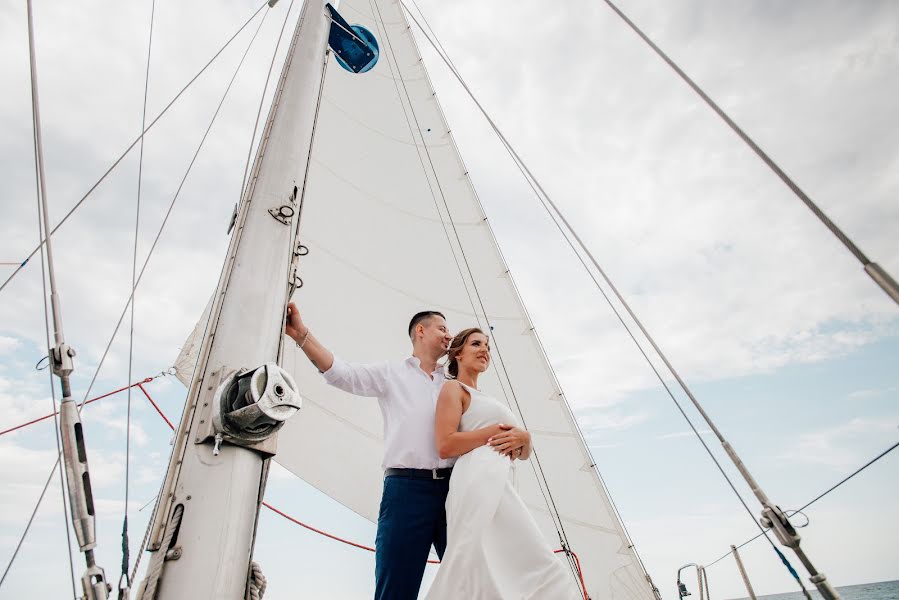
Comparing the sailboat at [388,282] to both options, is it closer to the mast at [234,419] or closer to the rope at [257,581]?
the mast at [234,419]

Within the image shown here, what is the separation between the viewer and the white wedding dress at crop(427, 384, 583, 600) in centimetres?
116

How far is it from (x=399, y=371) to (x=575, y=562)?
148 cm

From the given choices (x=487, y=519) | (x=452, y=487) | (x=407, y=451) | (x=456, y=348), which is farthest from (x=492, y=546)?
(x=456, y=348)

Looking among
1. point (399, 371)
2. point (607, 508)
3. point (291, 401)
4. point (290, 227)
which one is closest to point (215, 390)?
point (291, 401)

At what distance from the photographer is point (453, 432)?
56.7 inches

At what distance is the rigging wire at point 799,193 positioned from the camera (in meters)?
0.67

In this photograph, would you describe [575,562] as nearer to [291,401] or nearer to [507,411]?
[507,411]

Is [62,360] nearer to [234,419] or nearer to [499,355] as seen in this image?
[234,419]

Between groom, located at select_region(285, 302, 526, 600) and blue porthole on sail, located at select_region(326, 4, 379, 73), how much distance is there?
4.76ft

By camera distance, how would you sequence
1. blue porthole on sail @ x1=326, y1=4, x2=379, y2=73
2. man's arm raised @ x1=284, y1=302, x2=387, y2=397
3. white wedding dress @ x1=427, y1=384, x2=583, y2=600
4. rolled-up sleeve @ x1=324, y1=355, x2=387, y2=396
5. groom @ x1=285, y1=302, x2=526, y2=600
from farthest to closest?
blue porthole on sail @ x1=326, y1=4, x2=379, y2=73
rolled-up sleeve @ x1=324, y1=355, x2=387, y2=396
man's arm raised @ x1=284, y1=302, x2=387, y2=397
groom @ x1=285, y1=302, x2=526, y2=600
white wedding dress @ x1=427, y1=384, x2=583, y2=600

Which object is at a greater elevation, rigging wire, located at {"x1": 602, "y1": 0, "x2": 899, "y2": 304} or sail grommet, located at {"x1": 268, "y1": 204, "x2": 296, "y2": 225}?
sail grommet, located at {"x1": 268, "y1": 204, "x2": 296, "y2": 225}

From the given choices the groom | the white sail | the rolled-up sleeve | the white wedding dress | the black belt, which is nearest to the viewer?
the white wedding dress

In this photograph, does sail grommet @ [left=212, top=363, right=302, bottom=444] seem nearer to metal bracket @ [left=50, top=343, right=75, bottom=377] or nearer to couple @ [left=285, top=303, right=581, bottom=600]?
metal bracket @ [left=50, top=343, right=75, bottom=377]

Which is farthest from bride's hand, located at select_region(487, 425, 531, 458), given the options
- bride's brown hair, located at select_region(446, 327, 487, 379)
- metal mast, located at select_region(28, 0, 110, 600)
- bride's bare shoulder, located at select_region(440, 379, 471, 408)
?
metal mast, located at select_region(28, 0, 110, 600)
